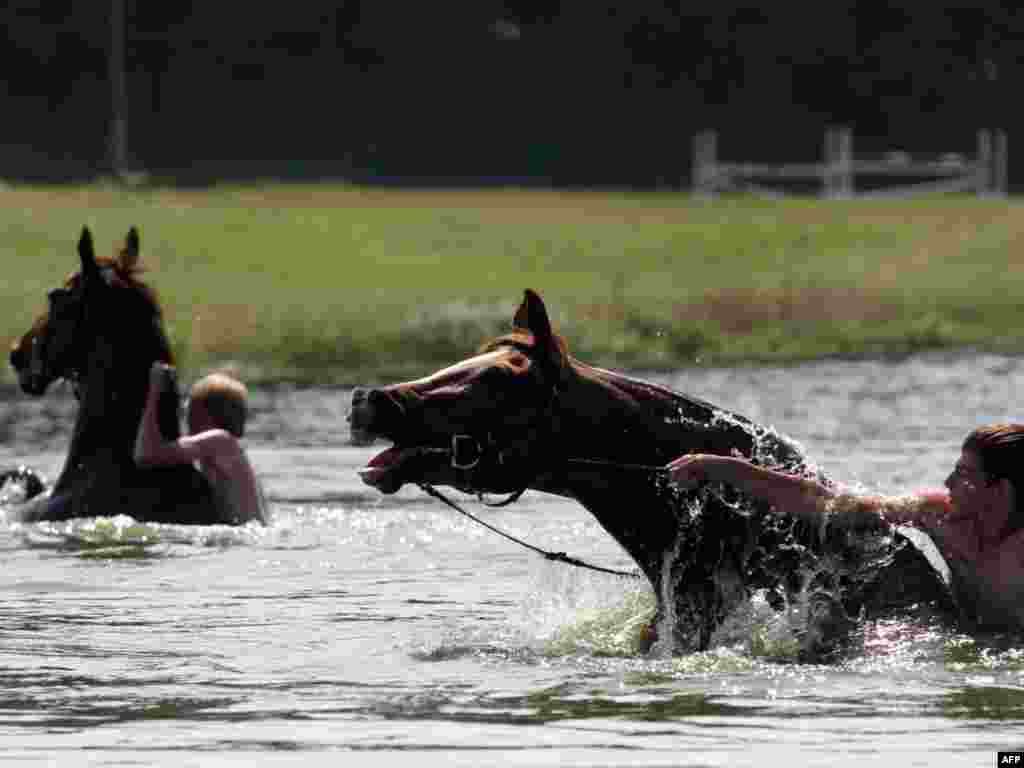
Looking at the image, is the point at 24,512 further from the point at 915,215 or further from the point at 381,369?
the point at 915,215

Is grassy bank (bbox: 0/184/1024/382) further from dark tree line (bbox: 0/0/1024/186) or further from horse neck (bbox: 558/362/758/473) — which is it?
horse neck (bbox: 558/362/758/473)

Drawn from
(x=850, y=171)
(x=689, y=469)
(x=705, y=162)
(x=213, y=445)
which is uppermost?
(x=705, y=162)

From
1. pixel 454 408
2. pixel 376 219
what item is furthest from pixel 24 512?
pixel 376 219

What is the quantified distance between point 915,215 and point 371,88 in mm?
14338

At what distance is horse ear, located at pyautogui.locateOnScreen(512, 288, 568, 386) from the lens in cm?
796

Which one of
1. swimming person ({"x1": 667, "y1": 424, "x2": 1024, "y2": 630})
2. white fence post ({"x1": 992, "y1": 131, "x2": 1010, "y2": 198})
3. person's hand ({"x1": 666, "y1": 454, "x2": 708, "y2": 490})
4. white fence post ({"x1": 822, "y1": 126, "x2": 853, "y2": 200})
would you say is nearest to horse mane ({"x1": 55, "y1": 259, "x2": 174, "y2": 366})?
swimming person ({"x1": 667, "y1": 424, "x2": 1024, "y2": 630})

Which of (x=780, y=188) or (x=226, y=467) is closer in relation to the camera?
(x=226, y=467)

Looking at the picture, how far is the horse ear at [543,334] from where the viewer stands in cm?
796

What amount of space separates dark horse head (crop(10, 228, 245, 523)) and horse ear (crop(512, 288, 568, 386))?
5.01 m

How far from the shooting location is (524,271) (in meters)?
33.2

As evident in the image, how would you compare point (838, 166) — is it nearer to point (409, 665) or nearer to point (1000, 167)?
point (1000, 167)

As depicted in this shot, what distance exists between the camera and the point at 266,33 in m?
49.4

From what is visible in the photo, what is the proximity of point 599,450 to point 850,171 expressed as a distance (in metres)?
37.2

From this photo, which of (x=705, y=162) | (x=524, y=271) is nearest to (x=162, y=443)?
(x=524, y=271)
